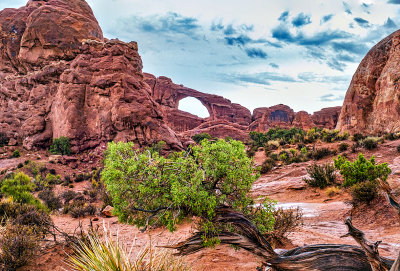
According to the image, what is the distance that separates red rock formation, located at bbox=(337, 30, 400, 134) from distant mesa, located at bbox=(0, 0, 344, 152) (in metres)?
20.7

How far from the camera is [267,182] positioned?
13805 millimetres

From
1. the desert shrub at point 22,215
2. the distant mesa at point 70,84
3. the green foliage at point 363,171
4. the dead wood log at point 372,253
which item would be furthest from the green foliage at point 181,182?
the distant mesa at point 70,84

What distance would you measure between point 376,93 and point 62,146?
115 feet

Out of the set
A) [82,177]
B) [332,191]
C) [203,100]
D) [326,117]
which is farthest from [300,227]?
[203,100]

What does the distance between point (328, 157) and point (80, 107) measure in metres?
27.4

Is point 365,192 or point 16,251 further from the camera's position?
point 365,192

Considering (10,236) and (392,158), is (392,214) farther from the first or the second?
(10,236)

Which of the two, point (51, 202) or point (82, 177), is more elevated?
point (51, 202)

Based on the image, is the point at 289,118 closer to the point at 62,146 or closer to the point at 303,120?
the point at 303,120

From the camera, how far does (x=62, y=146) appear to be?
87.6 feet

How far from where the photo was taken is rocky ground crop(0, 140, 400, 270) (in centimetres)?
452

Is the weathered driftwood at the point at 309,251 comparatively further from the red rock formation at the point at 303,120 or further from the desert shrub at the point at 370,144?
the red rock formation at the point at 303,120

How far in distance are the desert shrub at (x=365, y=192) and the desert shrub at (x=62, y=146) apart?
2812 centimetres

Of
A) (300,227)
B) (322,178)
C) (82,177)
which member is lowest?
(82,177)
